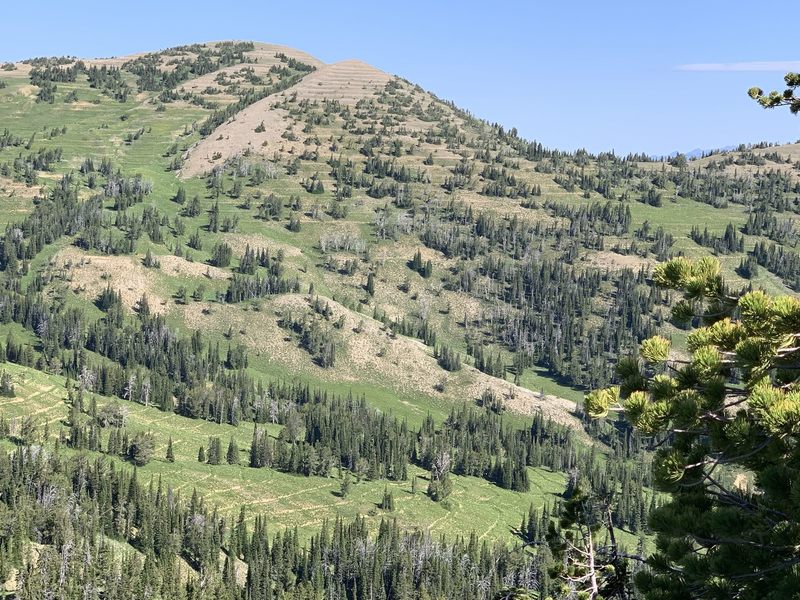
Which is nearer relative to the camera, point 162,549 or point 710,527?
point 710,527

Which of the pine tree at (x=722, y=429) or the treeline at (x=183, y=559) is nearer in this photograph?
the pine tree at (x=722, y=429)

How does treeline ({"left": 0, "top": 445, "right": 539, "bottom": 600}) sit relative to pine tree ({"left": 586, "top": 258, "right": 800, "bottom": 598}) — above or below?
below

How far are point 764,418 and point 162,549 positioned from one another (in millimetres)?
186622

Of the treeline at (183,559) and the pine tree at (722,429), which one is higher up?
the pine tree at (722,429)

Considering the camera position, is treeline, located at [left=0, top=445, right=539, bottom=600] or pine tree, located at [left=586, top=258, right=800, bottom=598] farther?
treeline, located at [left=0, top=445, right=539, bottom=600]

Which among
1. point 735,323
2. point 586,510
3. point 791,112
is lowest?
point 586,510

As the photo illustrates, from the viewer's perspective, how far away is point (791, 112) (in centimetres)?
2600

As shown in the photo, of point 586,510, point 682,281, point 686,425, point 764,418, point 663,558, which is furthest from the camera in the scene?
point 586,510

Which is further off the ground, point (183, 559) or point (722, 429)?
point (722, 429)

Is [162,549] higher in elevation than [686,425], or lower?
lower

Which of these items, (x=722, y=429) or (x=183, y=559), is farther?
(x=183, y=559)

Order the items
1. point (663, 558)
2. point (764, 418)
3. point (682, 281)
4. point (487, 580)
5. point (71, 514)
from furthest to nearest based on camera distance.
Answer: point (487, 580) → point (71, 514) → point (663, 558) → point (682, 281) → point (764, 418)

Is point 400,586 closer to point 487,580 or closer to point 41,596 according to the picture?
point 487,580

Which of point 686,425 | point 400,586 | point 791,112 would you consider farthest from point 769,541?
point 400,586
